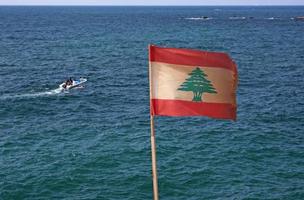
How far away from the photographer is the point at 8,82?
68562mm

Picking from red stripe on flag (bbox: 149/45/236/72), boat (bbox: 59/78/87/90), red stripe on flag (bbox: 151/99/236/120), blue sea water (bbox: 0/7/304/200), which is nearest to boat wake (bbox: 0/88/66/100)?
blue sea water (bbox: 0/7/304/200)

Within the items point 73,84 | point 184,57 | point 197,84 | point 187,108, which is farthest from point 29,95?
point 184,57

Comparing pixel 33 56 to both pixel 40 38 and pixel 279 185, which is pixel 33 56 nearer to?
pixel 40 38

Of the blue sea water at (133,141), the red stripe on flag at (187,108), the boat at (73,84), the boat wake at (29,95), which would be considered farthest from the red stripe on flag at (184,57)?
the boat at (73,84)

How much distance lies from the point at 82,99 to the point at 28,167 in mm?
22713

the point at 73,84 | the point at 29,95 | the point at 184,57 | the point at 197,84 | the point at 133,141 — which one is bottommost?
the point at 133,141

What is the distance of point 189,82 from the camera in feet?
53.2

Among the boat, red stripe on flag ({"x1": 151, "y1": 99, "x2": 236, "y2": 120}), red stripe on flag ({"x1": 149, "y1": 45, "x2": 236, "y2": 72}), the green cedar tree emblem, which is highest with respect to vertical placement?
red stripe on flag ({"x1": 149, "y1": 45, "x2": 236, "y2": 72})

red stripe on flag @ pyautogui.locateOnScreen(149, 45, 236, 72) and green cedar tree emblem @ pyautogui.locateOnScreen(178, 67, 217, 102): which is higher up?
red stripe on flag @ pyautogui.locateOnScreen(149, 45, 236, 72)

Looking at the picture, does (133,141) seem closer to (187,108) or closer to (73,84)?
(73,84)

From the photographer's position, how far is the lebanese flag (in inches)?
631

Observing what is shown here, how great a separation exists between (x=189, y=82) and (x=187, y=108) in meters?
0.92

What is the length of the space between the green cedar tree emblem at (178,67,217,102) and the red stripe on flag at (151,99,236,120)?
0.94 ft

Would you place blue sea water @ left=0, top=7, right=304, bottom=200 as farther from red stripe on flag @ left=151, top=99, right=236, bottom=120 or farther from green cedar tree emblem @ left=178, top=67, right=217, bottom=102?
green cedar tree emblem @ left=178, top=67, right=217, bottom=102
